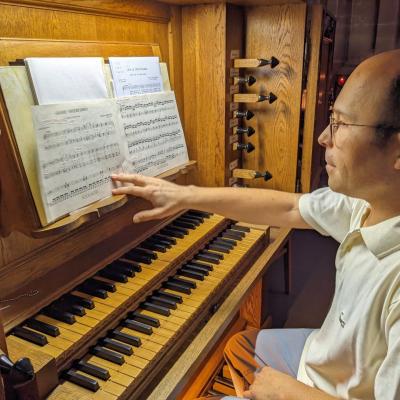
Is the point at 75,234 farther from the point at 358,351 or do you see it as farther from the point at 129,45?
the point at 358,351

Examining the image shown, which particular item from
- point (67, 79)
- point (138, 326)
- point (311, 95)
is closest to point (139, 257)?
point (138, 326)

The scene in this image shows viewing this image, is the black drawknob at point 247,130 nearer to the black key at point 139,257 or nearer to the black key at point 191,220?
the black key at point 191,220

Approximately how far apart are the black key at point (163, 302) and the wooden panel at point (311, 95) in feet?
4.10

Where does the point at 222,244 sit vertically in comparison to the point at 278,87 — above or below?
below

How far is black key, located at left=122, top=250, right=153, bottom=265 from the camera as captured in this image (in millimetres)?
1676

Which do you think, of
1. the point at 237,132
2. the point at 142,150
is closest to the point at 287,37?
the point at 237,132

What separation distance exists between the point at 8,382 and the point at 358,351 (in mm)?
885

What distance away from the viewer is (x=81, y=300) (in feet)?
4.58

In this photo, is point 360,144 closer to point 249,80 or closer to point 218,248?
point 218,248

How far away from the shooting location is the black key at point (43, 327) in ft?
4.08

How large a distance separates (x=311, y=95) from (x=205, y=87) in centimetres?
59

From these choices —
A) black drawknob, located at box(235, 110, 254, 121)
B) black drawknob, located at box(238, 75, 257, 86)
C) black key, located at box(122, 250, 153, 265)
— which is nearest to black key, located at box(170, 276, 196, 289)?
black key, located at box(122, 250, 153, 265)

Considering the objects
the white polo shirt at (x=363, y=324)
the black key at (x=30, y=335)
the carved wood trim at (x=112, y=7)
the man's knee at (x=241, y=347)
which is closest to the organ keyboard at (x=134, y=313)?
the black key at (x=30, y=335)

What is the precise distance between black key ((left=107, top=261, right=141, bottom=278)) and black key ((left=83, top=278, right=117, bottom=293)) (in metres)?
0.09
